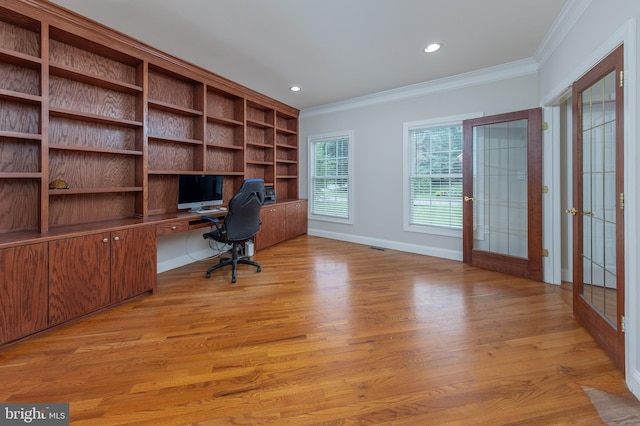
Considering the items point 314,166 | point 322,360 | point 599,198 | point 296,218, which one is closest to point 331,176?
point 314,166

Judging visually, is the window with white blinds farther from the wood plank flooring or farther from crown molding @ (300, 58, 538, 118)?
the wood plank flooring

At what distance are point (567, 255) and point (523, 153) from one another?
1272mm

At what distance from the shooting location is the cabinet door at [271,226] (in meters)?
4.41

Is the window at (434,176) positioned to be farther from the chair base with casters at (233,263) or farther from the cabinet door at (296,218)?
the chair base with casters at (233,263)

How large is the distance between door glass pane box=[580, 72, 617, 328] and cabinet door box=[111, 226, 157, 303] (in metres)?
3.70

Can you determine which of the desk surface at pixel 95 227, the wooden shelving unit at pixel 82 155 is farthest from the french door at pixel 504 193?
the wooden shelving unit at pixel 82 155

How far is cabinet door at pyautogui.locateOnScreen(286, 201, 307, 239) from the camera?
5.12 meters

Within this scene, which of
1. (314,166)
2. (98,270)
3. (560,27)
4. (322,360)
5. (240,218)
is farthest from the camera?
(314,166)

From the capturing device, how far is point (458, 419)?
130cm

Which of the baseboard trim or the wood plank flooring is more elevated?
the baseboard trim

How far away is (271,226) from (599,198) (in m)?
3.90

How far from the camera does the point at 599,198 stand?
200 centimetres

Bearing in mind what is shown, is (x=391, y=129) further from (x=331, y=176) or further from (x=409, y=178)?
(x=331, y=176)
